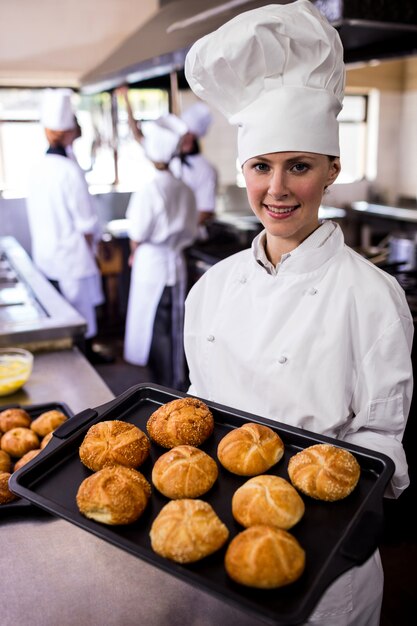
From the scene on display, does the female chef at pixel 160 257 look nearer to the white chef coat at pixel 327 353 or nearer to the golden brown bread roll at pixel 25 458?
the white chef coat at pixel 327 353

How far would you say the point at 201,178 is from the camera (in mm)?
5082

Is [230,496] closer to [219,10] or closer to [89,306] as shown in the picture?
[219,10]

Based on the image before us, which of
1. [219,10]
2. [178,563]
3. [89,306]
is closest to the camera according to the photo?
[178,563]

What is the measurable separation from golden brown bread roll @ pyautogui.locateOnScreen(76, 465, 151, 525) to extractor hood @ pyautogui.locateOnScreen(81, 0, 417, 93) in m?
1.21

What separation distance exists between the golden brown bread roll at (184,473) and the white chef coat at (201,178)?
4326 mm

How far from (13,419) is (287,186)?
2.82 feet

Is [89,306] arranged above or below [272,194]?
below

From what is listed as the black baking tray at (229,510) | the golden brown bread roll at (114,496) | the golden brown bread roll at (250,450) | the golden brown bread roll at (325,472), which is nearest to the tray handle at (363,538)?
the black baking tray at (229,510)

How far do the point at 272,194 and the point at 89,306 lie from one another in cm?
319

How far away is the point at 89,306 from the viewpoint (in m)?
4.10

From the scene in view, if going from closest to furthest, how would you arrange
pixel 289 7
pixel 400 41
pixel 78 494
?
pixel 78 494 → pixel 289 7 → pixel 400 41

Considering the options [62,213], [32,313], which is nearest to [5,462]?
[32,313]

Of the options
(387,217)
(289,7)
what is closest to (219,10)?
(289,7)

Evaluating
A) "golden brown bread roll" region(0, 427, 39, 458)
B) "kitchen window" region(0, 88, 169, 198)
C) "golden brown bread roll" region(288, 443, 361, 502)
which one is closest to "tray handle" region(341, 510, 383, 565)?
"golden brown bread roll" region(288, 443, 361, 502)
